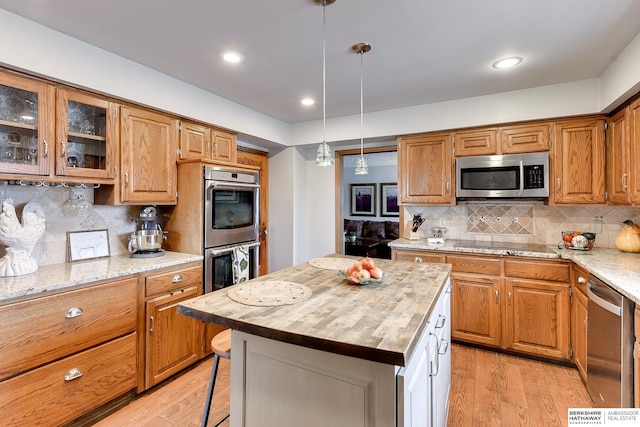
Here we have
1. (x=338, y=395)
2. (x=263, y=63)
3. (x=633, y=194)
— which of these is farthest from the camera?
(x=263, y=63)

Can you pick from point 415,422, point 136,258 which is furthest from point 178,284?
point 415,422

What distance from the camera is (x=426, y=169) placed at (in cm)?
332

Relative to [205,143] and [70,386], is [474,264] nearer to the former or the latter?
[205,143]

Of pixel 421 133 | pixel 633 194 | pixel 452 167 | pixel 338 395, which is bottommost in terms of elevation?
pixel 338 395

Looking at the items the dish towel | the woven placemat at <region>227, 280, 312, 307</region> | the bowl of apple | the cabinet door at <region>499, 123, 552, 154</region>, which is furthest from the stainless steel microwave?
the woven placemat at <region>227, 280, 312, 307</region>

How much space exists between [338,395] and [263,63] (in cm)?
225

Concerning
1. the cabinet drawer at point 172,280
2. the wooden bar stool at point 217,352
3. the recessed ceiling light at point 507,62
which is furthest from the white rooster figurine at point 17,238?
the recessed ceiling light at point 507,62

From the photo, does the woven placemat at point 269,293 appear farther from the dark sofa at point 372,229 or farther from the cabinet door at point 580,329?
the dark sofa at point 372,229

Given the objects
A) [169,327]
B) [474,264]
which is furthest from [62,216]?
[474,264]

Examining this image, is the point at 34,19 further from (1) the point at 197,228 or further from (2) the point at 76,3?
(1) the point at 197,228

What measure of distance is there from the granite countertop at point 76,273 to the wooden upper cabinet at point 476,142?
2.72m

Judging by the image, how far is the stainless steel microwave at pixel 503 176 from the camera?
283cm

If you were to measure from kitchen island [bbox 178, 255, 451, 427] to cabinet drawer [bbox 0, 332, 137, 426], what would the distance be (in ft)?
3.66

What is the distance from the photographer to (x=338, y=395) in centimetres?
102
